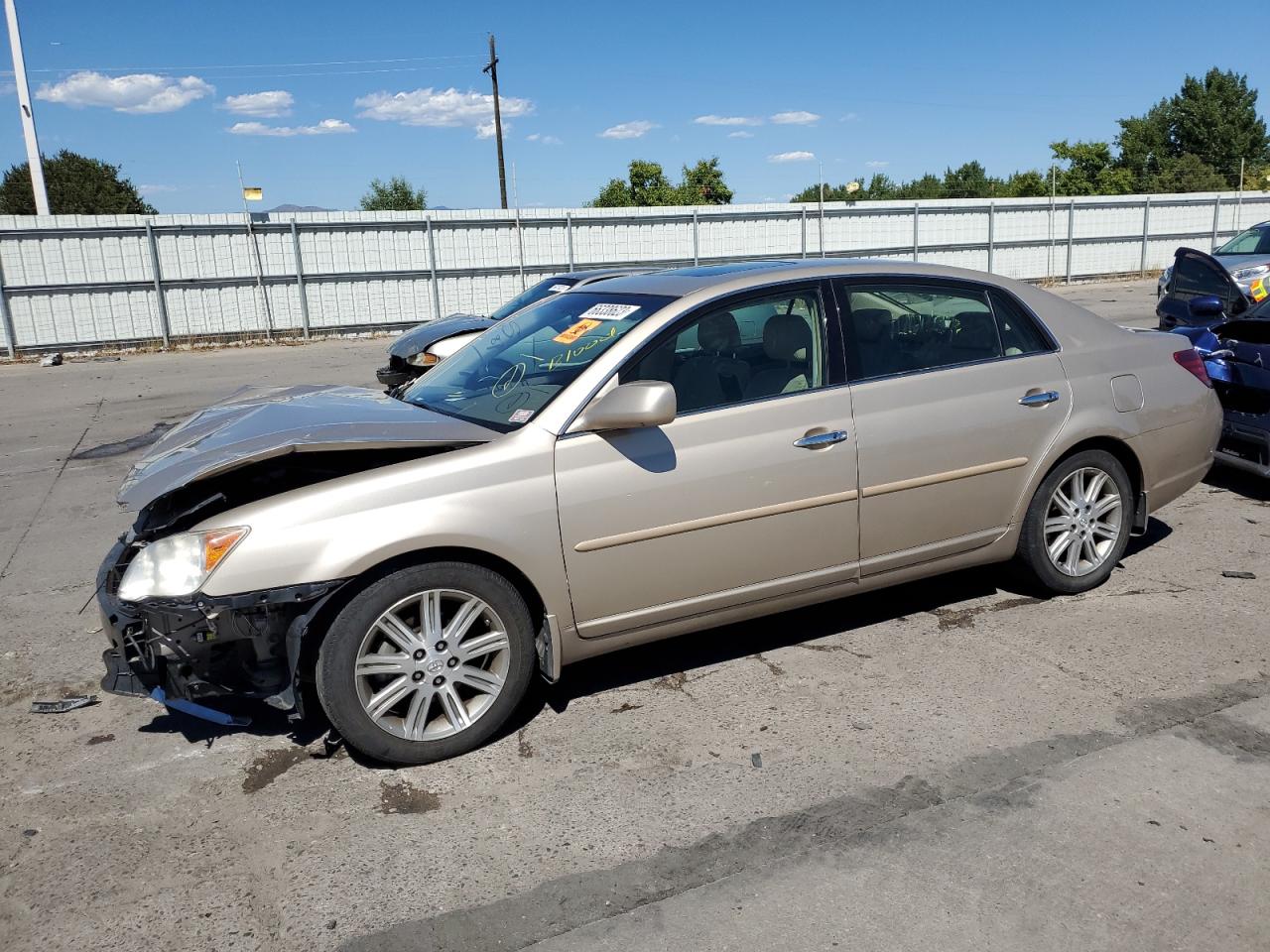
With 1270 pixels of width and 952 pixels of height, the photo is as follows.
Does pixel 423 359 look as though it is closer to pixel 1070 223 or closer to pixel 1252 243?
pixel 1252 243

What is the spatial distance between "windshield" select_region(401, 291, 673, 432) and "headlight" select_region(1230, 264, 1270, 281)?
1056 centimetres

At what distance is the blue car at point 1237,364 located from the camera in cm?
627

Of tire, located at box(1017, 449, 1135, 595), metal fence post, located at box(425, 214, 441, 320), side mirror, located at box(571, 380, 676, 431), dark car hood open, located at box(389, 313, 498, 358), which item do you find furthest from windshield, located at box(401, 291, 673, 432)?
metal fence post, located at box(425, 214, 441, 320)

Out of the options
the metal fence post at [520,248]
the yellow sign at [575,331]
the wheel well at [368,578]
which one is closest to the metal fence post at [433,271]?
the metal fence post at [520,248]

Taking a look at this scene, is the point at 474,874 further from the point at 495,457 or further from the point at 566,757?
the point at 495,457

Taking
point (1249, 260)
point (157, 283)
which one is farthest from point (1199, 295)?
point (157, 283)

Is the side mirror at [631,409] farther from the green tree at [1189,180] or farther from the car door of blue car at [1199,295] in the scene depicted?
the green tree at [1189,180]

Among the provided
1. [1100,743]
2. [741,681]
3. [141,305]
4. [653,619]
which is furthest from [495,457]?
[141,305]

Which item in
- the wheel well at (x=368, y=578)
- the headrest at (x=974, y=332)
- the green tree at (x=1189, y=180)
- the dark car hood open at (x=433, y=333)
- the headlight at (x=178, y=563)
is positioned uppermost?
the green tree at (x=1189, y=180)

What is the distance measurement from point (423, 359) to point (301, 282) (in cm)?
1239

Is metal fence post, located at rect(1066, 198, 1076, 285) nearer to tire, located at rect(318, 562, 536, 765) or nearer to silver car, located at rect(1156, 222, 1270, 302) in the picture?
silver car, located at rect(1156, 222, 1270, 302)

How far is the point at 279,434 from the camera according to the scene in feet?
12.3

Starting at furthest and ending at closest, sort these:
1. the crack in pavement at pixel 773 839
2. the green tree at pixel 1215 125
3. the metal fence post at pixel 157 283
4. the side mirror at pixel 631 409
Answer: the green tree at pixel 1215 125
the metal fence post at pixel 157 283
the side mirror at pixel 631 409
the crack in pavement at pixel 773 839

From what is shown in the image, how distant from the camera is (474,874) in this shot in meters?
3.02
